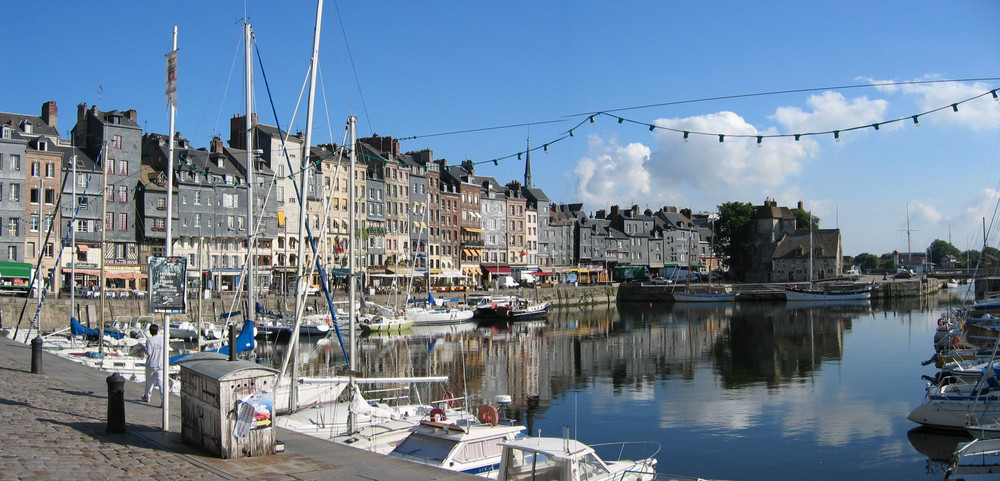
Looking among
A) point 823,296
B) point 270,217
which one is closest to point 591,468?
point 270,217

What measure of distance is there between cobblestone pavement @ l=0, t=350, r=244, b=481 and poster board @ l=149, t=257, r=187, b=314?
2053 millimetres

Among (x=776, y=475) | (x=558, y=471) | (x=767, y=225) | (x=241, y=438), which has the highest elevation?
(x=767, y=225)

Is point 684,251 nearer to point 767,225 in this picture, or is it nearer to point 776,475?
point 767,225

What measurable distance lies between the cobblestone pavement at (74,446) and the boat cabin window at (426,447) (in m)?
4.93

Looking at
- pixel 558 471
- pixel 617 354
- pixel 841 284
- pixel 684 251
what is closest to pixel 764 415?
pixel 558 471

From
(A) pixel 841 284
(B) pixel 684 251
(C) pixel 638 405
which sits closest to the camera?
(C) pixel 638 405

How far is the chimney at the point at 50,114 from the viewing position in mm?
67375

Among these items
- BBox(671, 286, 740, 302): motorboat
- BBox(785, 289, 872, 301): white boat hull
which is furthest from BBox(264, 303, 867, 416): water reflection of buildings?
BBox(785, 289, 872, 301): white boat hull

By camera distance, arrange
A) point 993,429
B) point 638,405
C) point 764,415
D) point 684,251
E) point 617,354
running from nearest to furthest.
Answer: point 993,429, point 764,415, point 638,405, point 617,354, point 684,251

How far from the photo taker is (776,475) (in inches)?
822

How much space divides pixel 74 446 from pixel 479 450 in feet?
24.0

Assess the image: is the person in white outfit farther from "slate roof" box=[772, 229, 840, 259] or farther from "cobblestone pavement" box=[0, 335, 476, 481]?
"slate roof" box=[772, 229, 840, 259]

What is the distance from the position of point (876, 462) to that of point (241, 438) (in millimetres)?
17458

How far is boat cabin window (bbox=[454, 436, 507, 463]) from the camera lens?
53.6 feet
